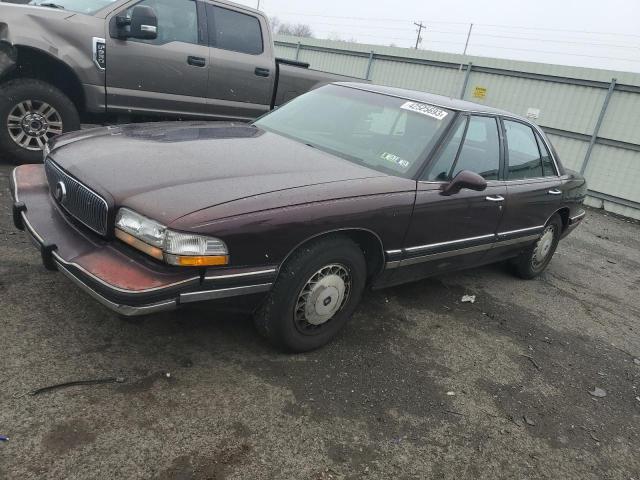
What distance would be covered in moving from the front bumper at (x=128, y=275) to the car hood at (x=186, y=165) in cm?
25

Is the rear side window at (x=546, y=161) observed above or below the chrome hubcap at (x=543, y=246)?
above

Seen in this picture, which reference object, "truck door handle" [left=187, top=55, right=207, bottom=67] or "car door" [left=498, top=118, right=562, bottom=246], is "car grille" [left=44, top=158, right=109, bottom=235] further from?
"truck door handle" [left=187, top=55, right=207, bottom=67]

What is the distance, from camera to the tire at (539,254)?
5.04 m

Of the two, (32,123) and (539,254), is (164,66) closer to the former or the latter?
(32,123)

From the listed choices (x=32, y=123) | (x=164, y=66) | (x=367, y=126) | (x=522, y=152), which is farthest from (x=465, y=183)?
(x=32, y=123)

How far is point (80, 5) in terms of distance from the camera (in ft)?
18.0

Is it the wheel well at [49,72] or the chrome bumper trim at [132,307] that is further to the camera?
the wheel well at [49,72]

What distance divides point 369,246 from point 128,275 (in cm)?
145

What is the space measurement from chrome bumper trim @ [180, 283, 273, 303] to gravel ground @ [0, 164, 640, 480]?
20cm

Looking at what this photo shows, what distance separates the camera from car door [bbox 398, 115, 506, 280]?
3.39 metres

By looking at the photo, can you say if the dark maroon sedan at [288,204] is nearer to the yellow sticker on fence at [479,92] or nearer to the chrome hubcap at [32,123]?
the chrome hubcap at [32,123]

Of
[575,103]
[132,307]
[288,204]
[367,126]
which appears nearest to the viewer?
[132,307]

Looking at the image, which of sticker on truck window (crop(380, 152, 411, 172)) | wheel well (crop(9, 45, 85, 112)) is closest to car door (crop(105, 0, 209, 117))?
wheel well (crop(9, 45, 85, 112))

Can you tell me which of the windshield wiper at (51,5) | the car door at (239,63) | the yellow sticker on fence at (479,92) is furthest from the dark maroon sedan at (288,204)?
the yellow sticker on fence at (479,92)
